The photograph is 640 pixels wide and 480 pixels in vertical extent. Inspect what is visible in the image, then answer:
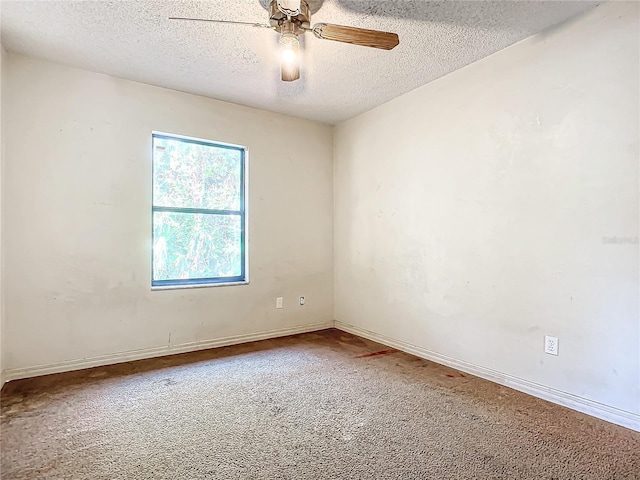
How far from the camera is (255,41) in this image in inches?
Answer: 101

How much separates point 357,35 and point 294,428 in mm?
2246

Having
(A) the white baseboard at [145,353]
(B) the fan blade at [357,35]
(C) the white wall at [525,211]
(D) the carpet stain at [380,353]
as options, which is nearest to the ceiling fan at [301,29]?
(B) the fan blade at [357,35]

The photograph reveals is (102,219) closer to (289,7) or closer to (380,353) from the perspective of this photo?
(289,7)

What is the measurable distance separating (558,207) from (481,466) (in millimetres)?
1678

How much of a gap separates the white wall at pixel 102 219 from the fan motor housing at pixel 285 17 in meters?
1.83

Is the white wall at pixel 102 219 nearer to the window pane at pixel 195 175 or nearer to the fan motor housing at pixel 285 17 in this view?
the window pane at pixel 195 175

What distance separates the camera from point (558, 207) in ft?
7.88

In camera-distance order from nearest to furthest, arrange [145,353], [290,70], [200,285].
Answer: [290,70] < [145,353] < [200,285]

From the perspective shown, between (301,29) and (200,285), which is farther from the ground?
(301,29)

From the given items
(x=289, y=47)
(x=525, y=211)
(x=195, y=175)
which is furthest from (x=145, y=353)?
(x=525, y=211)

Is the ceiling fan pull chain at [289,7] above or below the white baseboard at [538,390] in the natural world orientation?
above

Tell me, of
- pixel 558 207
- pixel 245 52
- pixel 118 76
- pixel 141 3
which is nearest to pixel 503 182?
pixel 558 207

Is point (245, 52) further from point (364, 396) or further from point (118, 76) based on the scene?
point (364, 396)

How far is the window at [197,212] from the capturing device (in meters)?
3.46
